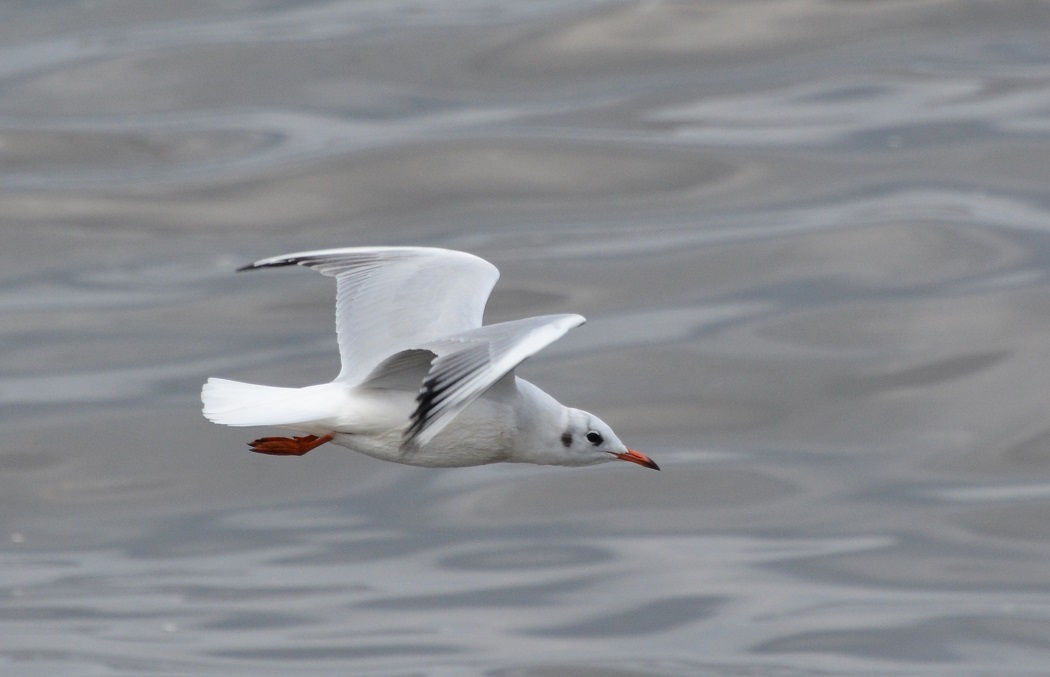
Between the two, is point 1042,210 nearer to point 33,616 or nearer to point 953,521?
point 953,521

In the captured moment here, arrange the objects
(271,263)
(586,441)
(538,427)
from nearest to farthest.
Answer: (538,427) < (586,441) < (271,263)

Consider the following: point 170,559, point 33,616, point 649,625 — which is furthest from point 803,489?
point 33,616

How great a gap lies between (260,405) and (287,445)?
1.61 ft

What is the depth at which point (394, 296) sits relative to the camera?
23.6 feet

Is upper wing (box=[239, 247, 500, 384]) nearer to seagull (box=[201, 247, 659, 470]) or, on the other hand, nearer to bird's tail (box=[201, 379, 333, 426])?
seagull (box=[201, 247, 659, 470])

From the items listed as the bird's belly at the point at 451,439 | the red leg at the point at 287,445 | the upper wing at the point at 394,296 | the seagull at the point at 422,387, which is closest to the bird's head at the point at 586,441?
the seagull at the point at 422,387

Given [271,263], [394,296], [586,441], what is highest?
[271,263]

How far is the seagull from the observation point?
578 centimetres

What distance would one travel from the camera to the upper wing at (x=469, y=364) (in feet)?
18.3

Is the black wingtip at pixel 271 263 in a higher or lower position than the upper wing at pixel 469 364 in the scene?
higher

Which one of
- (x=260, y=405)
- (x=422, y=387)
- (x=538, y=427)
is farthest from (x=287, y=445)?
(x=422, y=387)

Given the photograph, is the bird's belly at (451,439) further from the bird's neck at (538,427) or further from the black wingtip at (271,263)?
the black wingtip at (271,263)

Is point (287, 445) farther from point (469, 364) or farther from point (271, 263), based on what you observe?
point (469, 364)

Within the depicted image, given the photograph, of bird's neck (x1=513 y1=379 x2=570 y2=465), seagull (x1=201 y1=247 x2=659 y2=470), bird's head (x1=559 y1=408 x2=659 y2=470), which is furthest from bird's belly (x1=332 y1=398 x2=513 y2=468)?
bird's head (x1=559 y1=408 x2=659 y2=470)
